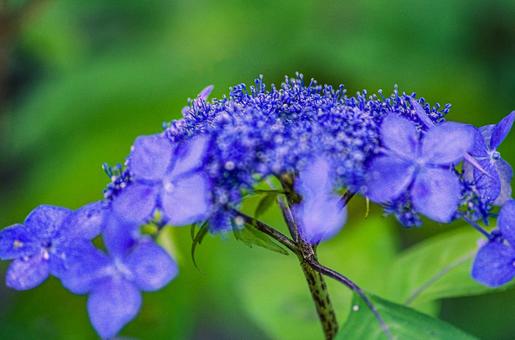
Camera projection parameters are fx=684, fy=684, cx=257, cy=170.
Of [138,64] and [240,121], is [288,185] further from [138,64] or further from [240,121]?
[138,64]

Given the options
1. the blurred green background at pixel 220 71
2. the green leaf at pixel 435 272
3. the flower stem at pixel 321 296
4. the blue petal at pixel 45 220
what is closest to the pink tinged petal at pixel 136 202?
the blue petal at pixel 45 220

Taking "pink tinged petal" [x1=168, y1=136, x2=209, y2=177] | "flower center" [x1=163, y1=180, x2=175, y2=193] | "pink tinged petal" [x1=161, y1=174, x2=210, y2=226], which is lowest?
"pink tinged petal" [x1=161, y1=174, x2=210, y2=226]

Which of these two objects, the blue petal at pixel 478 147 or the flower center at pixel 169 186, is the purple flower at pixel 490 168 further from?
the flower center at pixel 169 186

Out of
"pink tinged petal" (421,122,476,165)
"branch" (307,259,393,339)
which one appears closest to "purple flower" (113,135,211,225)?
"branch" (307,259,393,339)

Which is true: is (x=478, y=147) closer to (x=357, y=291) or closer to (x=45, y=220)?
Result: (x=357, y=291)

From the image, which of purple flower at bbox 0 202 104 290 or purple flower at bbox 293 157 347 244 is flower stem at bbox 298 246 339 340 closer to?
purple flower at bbox 293 157 347 244
